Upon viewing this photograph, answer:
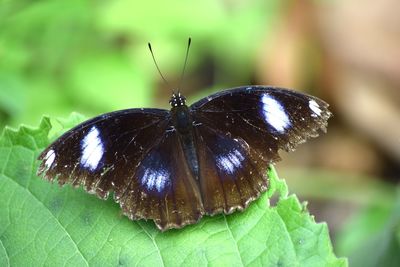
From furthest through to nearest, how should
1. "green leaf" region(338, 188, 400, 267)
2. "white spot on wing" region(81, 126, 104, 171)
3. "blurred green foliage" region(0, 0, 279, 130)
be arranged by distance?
"blurred green foliage" region(0, 0, 279, 130) < "green leaf" region(338, 188, 400, 267) < "white spot on wing" region(81, 126, 104, 171)

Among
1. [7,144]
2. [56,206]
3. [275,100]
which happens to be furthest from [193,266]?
[7,144]

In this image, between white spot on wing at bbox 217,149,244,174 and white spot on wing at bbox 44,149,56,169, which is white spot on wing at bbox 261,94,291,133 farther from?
white spot on wing at bbox 44,149,56,169

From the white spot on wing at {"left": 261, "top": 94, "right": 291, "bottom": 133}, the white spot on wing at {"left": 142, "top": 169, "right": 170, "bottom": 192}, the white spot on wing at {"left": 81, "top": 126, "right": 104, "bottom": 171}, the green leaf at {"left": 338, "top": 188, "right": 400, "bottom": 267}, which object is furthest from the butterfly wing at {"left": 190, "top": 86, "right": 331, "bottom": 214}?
the green leaf at {"left": 338, "top": 188, "right": 400, "bottom": 267}

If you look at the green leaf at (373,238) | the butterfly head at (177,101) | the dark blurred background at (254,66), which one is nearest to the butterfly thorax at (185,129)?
the butterfly head at (177,101)

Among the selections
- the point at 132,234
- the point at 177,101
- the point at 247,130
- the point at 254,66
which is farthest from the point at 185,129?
the point at 254,66

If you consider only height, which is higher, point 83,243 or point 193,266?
point 83,243

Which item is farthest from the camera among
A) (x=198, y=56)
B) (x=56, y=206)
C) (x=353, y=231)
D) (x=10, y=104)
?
(x=198, y=56)

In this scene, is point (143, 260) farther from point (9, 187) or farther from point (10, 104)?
point (10, 104)

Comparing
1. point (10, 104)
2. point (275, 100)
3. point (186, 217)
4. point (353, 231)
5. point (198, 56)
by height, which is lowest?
point (353, 231)

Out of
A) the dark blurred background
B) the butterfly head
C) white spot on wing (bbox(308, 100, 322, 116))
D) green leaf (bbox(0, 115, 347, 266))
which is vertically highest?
the dark blurred background
